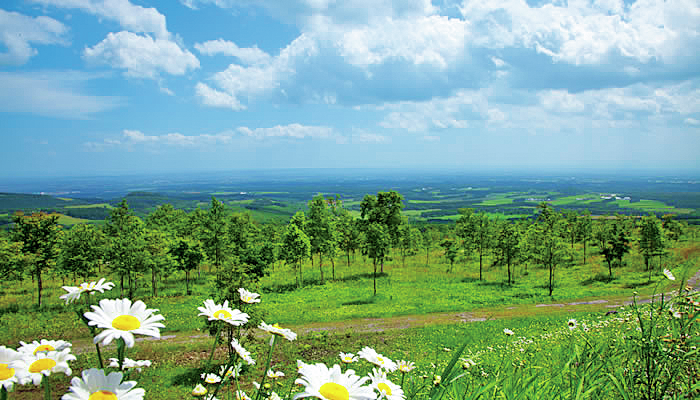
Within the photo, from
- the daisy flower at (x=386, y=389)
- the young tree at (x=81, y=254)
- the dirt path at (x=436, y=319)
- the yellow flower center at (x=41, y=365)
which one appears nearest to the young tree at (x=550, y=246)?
the dirt path at (x=436, y=319)

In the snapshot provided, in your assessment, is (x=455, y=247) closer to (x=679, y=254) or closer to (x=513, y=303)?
(x=513, y=303)

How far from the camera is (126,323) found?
1456mm

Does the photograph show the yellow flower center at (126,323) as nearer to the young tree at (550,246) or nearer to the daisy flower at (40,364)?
the daisy flower at (40,364)

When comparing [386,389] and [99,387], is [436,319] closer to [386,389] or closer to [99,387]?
[386,389]

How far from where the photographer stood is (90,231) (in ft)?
104

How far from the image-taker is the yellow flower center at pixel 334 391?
1.57m

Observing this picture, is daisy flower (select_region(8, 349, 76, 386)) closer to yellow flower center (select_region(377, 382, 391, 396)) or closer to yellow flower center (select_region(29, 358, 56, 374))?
yellow flower center (select_region(29, 358, 56, 374))

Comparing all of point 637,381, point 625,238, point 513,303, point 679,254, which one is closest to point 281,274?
point 513,303

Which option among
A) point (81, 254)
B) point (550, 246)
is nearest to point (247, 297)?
point (81, 254)

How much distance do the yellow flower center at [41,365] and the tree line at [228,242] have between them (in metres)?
13.0

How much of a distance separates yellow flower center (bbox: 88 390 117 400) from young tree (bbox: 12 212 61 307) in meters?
32.5

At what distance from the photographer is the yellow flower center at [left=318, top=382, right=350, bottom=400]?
157 centimetres

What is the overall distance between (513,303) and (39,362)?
3087 centimetres

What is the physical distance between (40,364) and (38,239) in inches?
1315
